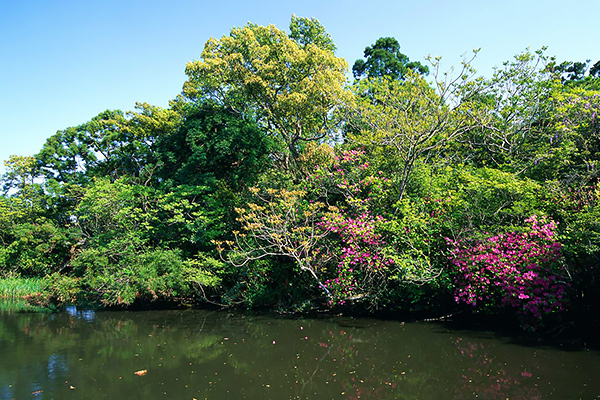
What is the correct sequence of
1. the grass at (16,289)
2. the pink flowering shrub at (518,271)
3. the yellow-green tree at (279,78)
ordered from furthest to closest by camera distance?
the grass at (16,289) → the yellow-green tree at (279,78) → the pink flowering shrub at (518,271)

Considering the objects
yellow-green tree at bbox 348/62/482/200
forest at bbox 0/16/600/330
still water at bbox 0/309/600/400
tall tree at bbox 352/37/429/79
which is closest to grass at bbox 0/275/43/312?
forest at bbox 0/16/600/330

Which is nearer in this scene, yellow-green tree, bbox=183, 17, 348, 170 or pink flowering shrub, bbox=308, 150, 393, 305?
pink flowering shrub, bbox=308, 150, 393, 305

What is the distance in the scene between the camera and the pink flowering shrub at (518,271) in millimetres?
8344

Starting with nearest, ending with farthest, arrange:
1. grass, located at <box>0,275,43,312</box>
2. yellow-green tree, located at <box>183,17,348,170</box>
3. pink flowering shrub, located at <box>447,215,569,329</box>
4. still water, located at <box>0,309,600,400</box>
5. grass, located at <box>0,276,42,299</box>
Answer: still water, located at <box>0,309,600,400</box> → pink flowering shrub, located at <box>447,215,569,329</box> → yellow-green tree, located at <box>183,17,348,170</box> → grass, located at <box>0,275,43,312</box> → grass, located at <box>0,276,42,299</box>

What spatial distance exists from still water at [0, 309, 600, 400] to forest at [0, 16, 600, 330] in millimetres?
1384

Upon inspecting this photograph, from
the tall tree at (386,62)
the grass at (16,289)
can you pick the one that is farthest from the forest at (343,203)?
the tall tree at (386,62)

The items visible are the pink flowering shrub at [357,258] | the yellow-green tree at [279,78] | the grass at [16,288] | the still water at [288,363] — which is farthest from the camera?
the grass at [16,288]

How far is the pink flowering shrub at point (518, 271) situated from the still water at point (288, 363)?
932 mm

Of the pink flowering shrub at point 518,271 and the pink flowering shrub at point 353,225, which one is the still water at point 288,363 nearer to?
the pink flowering shrub at point 518,271

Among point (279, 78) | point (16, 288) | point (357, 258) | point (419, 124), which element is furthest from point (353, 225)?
point (16, 288)

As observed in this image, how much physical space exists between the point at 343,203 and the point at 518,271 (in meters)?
5.25

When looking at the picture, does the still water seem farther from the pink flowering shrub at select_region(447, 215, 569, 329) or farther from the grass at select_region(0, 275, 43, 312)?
the grass at select_region(0, 275, 43, 312)

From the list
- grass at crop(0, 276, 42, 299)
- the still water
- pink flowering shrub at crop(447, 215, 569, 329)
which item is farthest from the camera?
grass at crop(0, 276, 42, 299)

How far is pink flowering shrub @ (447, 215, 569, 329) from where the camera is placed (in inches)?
328
